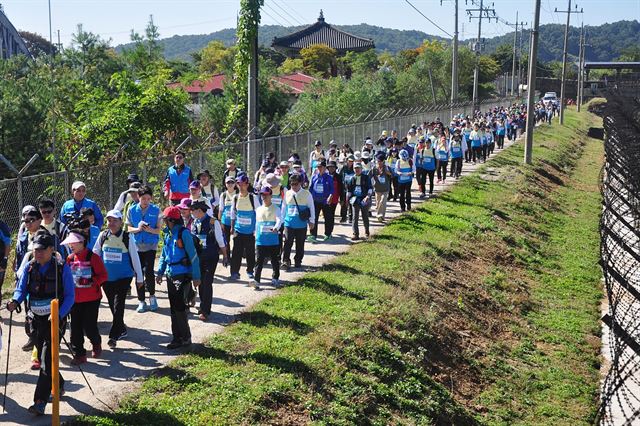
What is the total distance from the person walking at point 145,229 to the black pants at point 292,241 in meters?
3.22

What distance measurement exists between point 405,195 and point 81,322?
46.2 feet

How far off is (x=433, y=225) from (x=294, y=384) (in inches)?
487

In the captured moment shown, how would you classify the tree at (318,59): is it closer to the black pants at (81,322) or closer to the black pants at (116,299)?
the black pants at (116,299)

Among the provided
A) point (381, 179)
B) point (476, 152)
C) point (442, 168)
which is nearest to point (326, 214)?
point (381, 179)

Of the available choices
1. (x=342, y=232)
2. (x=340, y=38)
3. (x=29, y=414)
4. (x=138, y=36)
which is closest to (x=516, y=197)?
(x=342, y=232)

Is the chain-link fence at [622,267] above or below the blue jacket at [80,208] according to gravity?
below

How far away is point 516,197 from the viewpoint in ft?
96.3

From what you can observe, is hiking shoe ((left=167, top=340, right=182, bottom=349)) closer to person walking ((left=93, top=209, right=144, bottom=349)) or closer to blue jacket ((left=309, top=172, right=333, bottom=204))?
person walking ((left=93, top=209, right=144, bottom=349))

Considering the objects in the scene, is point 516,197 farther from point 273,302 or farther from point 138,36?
point 138,36

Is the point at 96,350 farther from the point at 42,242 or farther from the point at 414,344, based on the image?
the point at 414,344

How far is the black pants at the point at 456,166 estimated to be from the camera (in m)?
30.0

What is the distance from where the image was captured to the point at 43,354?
8.91m

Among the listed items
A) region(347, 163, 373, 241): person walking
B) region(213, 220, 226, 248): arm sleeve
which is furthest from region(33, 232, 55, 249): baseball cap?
region(347, 163, 373, 241): person walking

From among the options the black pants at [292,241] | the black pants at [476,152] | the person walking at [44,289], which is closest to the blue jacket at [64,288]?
the person walking at [44,289]
